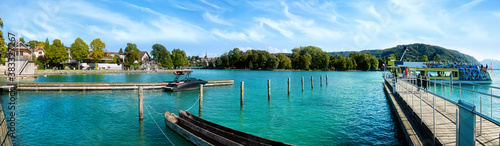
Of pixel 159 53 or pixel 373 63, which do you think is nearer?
pixel 159 53

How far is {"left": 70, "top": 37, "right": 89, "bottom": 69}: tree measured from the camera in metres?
76.9

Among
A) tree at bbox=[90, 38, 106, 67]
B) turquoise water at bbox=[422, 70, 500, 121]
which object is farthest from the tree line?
turquoise water at bbox=[422, 70, 500, 121]

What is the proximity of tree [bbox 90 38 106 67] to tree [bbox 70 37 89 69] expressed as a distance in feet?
8.78

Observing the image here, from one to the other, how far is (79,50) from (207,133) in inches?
3394

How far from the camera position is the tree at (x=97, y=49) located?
81.8 meters

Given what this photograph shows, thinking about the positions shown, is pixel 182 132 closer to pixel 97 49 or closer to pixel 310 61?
pixel 97 49

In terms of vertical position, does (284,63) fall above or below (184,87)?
above

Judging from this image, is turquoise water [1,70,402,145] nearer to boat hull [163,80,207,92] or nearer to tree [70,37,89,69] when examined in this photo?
boat hull [163,80,207,92]

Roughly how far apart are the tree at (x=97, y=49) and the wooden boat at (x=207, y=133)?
8508cm

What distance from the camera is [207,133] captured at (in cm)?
898

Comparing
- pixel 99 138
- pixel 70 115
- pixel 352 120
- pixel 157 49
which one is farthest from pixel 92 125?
pixel 157 49

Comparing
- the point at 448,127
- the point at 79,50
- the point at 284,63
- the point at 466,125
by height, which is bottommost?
the point at 448,127

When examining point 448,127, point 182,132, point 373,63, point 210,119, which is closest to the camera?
point 448,127

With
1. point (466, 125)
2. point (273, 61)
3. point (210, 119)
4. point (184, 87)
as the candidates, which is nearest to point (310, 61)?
point (273, 61)
